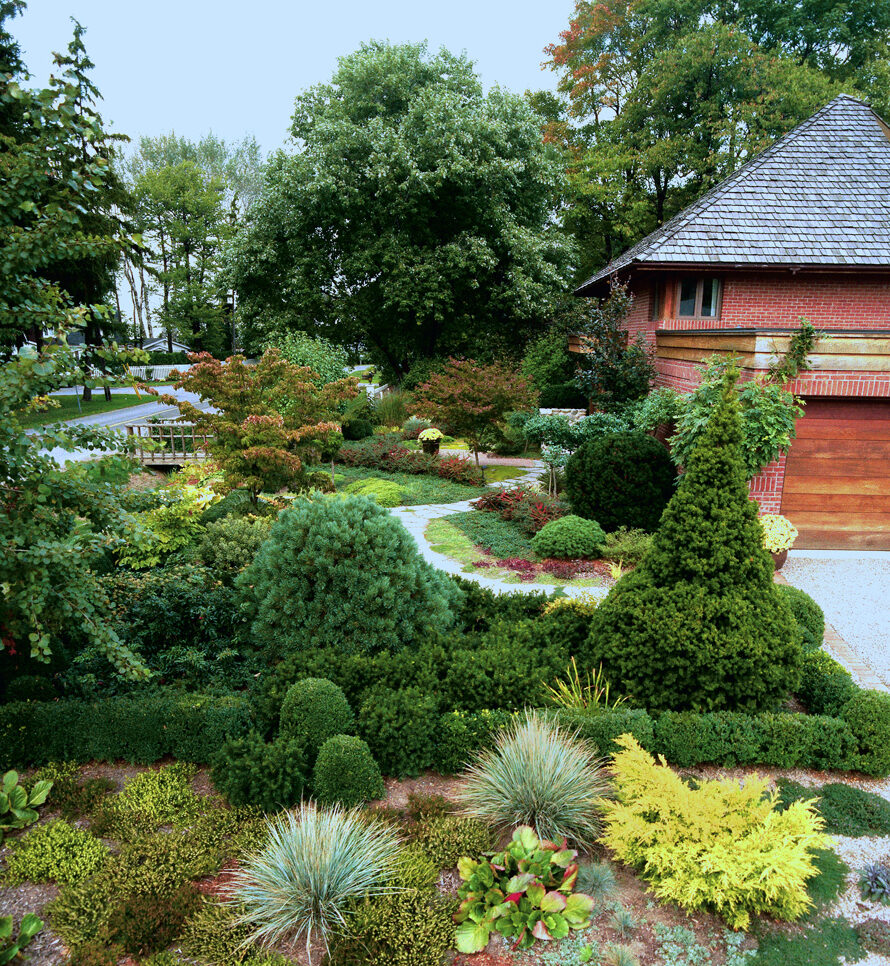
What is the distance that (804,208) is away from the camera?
540 inches

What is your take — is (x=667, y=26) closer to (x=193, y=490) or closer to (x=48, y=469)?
(x=193, y=490)

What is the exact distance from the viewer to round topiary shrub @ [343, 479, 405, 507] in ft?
42.1

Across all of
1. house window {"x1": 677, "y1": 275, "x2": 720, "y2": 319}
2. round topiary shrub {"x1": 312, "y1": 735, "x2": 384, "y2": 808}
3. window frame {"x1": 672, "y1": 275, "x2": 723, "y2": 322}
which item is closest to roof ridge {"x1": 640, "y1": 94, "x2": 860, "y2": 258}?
window frame {"x1": 672, "y1": 275, "x2": 723, "y2": 322}

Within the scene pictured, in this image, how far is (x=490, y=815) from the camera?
13.4ft

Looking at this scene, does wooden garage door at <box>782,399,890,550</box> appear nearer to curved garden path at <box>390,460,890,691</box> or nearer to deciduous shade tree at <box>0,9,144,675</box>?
curved garden path at <box>390,460,890,691</box>

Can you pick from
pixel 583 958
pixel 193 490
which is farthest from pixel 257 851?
pixel 193 490

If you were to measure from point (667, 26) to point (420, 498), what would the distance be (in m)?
24.7

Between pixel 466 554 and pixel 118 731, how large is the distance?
5896 mm

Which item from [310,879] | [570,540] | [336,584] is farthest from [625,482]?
[310,879]

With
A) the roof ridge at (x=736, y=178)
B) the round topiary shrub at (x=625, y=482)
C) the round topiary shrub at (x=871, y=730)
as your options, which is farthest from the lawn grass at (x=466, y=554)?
the roof ridge at (x=736, y=178)

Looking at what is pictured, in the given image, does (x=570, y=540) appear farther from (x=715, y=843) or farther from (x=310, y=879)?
(x=310, y=879)

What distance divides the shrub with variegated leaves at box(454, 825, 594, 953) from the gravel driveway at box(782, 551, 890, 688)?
13.8 feet

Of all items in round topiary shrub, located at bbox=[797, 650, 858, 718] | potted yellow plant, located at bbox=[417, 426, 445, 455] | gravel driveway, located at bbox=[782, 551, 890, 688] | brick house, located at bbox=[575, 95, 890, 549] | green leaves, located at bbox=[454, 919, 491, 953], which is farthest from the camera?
potted yellow plant, located at bbox=[417, 426, 445, 455]

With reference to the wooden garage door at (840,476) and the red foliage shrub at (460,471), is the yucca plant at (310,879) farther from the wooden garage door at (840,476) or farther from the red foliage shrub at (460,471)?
the red foliage shrub at (460,471)
